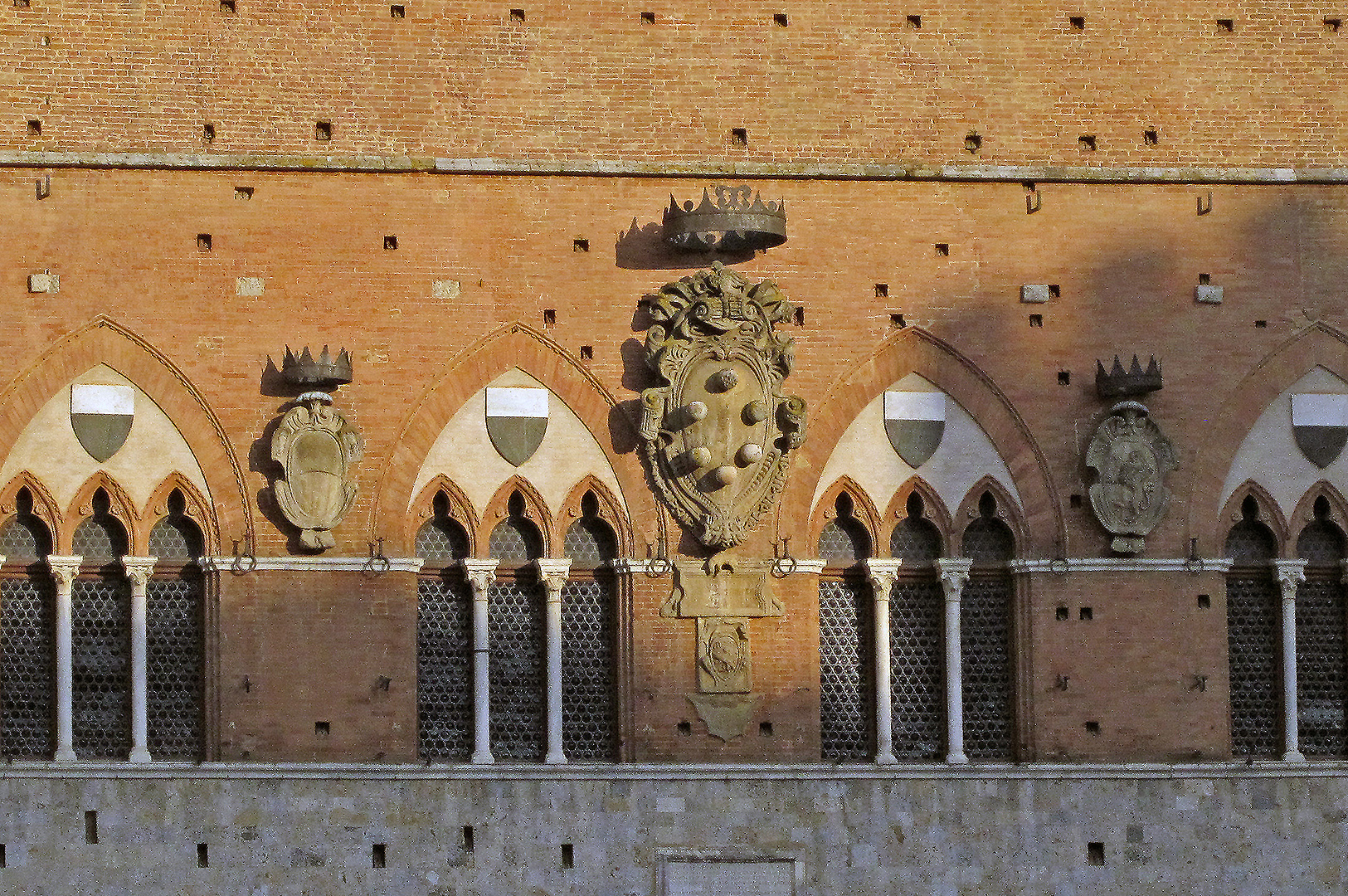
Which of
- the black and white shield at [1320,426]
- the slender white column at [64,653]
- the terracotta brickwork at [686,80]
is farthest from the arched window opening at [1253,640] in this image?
the slender white column at [64,653]

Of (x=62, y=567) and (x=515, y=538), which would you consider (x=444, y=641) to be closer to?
(x=515, y=538)

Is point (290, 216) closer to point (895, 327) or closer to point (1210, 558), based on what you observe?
point (895, 327)

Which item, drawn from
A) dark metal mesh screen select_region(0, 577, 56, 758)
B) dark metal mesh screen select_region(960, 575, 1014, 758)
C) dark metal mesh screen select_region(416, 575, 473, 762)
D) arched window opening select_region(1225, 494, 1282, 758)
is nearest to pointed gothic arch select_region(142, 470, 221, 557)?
dark metal mesh screen select_region(0, 577, 56, 758)

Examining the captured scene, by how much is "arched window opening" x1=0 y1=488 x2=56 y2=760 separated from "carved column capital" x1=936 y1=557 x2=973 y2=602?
7.06 metres

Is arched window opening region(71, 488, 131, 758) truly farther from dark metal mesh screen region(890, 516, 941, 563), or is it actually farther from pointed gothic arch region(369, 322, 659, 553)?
dark metal mesh screen region(890, 516, 941, 563)

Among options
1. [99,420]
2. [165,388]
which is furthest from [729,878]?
[99,420]

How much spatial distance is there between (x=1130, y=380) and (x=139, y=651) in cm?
817

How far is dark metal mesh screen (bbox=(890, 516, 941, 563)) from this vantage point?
22359mm

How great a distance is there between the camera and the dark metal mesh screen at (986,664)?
73.0ft

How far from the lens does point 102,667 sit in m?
21.5

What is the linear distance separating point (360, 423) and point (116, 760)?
323cm

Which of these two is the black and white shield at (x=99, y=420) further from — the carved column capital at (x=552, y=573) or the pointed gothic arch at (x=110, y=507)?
the carved column capital at (x=552, y=573)

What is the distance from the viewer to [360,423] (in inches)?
852

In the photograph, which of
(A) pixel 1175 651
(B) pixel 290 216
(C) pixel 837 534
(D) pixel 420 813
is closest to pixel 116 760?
(D) pixel 420 813
